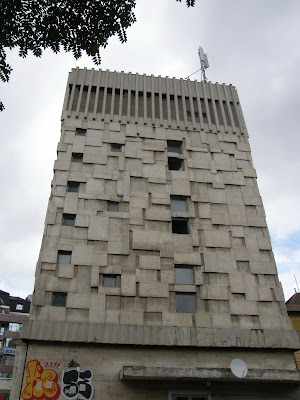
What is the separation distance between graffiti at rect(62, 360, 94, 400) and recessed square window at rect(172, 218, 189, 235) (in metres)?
10.3

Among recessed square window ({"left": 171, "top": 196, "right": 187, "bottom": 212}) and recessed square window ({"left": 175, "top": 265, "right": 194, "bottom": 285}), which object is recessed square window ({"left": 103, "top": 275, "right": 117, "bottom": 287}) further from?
recessed square window ({"left": 171, "top": 196, "right": 187, "bottom": 212})

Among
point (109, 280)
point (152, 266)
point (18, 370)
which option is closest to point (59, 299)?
point (109, 280)

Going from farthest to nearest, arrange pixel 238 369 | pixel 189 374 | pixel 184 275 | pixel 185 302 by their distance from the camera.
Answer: pixel 184 275
pixel 185 302
pixel 189 374
pixel 238 369

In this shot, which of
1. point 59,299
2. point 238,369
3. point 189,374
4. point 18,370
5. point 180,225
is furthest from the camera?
point 180,225

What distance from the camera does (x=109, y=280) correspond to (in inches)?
786

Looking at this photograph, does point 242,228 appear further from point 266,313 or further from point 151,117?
point 151,117

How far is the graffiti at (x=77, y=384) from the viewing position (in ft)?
54.4

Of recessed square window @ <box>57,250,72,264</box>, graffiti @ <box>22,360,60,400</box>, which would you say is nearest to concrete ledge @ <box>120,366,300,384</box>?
graffiti @ <box>22,360,60,400</box>

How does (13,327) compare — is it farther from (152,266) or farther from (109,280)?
(152,266)

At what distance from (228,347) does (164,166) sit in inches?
506

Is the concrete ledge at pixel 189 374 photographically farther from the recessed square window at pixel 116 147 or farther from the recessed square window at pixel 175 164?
the recessed square window at pixel 116 147

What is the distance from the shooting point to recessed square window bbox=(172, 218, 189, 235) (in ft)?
75.9

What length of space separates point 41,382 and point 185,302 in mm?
8567

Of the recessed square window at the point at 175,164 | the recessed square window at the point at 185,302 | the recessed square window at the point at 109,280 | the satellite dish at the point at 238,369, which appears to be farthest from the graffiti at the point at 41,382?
the recessed square window at the point at 175,164
